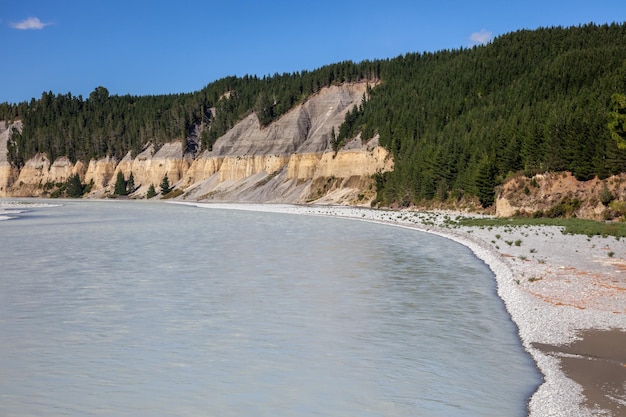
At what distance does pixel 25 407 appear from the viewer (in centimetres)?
1106

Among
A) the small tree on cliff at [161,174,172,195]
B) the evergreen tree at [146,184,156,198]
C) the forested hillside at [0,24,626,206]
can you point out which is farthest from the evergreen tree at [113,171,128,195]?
the forested hillside at [0,24,626,206]

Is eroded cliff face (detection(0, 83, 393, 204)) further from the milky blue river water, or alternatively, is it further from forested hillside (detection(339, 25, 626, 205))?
the milky blue river water

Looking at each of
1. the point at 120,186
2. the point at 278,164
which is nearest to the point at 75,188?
the point at 120,186

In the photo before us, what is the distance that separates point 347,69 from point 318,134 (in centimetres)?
2708

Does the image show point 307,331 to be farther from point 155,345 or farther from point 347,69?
point 347,69

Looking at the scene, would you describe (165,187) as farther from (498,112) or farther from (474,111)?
(498,112)

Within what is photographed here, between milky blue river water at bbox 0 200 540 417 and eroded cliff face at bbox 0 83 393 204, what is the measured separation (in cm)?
8319

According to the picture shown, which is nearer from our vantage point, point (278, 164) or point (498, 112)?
point (498, 112)

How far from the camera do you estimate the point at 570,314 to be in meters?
17.4

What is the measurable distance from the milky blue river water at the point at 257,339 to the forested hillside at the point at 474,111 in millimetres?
33533

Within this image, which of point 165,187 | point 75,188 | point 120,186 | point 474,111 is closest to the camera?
point 474,111

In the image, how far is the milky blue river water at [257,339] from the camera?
11492 mm

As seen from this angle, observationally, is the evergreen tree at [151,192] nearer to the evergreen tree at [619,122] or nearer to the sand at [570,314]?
the evergreen tree at [619,122]

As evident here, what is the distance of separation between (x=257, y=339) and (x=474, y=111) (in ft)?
334
